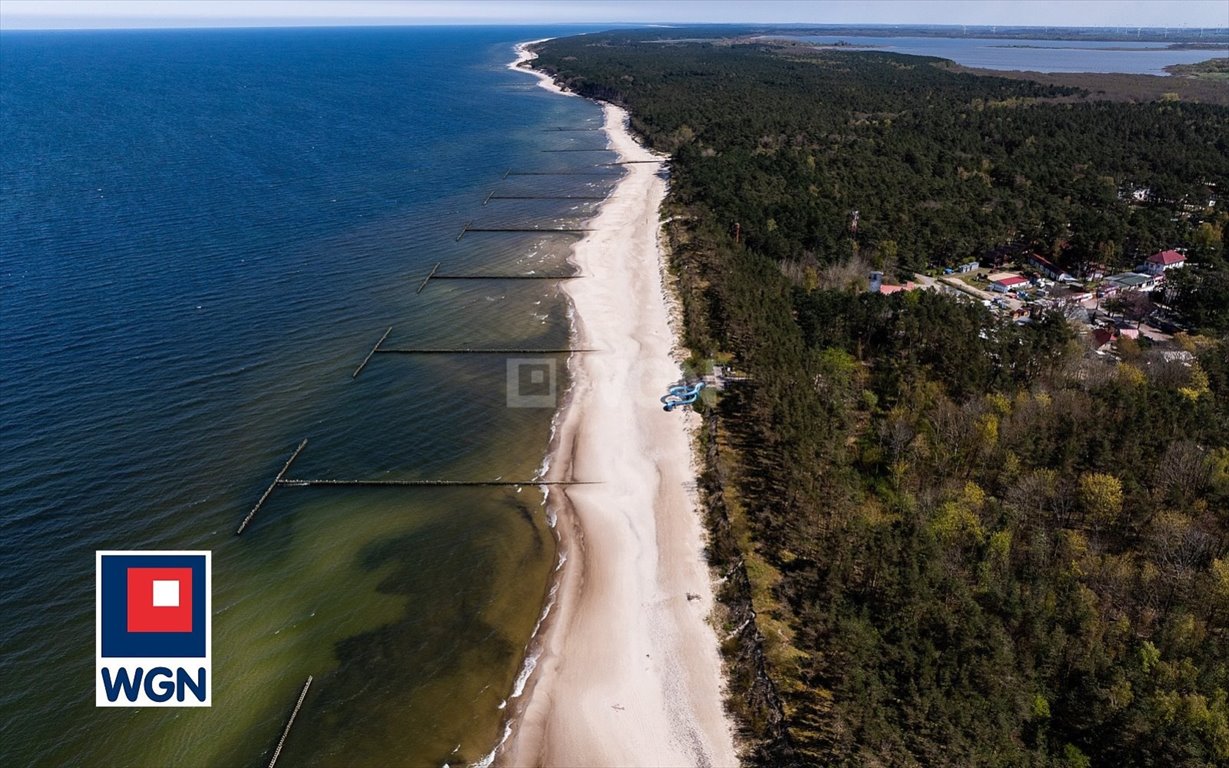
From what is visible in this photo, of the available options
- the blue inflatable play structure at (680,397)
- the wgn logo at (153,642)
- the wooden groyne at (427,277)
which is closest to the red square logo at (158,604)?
the wgn logo at (153,642)

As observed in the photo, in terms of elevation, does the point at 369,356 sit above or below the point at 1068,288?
below

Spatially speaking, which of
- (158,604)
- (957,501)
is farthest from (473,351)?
(957,501)

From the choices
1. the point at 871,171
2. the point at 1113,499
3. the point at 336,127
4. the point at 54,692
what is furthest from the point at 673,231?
the point at 336,127

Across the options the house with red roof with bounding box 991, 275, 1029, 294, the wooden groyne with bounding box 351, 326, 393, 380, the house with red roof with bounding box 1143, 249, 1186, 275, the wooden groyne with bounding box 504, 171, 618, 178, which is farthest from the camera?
the wooden groyne with bounding box 504, 171, 618, 178

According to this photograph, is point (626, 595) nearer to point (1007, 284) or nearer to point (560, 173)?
point (1007, 284)

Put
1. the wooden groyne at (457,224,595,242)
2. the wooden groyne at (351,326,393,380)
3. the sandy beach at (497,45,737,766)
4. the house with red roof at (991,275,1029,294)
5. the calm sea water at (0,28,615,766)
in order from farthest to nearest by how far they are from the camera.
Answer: the wooden groyne at (457,224,595,242) < the house with red roof at (991,275,1029,294) < the wooden groyne at (351,326,393,380) < the calm sea water at (0,28,615,766) < the sandy beach at (497,45,737,766)

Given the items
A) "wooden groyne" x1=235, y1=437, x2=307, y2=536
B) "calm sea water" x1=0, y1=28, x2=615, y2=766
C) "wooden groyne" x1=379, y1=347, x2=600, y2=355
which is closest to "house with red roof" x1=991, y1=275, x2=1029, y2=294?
"wooden groyne" x1=379, y1=347, x2=600, y2=355

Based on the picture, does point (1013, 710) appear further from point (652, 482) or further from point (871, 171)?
point (871, 171)

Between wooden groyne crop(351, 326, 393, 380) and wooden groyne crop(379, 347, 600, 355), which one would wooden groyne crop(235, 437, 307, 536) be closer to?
wooden groyne crop(351, 326, 393, 380)
